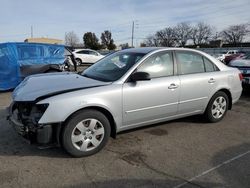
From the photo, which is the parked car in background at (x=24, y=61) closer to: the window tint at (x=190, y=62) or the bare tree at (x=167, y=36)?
the window tint at (x=190, y=62)

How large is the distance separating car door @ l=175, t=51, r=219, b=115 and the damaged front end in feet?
7.53

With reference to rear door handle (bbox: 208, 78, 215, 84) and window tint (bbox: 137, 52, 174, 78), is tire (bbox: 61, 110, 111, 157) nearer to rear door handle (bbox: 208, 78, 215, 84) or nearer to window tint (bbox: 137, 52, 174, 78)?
window tint (bbox: 137, 52, 174, 78)

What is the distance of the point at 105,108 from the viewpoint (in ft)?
12.5

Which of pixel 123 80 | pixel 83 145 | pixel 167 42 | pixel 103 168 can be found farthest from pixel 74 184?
pixel 167 42

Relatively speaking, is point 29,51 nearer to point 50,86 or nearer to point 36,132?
point 50,86

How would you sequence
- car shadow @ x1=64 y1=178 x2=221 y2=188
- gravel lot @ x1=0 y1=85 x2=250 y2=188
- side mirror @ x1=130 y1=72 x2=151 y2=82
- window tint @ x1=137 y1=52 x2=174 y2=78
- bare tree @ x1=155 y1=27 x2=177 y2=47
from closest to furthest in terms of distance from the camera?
car shadow @ x1=64 y1=178 x2=221 y2=188 < gravel lot @ x1=0 y1=85 x2=250 y2=188 < side mirror @ x1=130 y1=72 x2=151 y2=82 < window tint @ x1=137 y1=52 x2=174 y2=78 < bare tree @ x1=155 y1=27 x2=177 y2=47

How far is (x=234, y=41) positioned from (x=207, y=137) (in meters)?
83.1

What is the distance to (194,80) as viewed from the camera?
15.7 ft

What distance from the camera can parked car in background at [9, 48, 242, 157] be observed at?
Result: 11.6ft

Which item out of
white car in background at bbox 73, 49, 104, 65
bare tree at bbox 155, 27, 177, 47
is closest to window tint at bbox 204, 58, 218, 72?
white car in background at bbox 73, 49, 104, 65

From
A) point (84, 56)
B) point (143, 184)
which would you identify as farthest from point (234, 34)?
point (143, 184)

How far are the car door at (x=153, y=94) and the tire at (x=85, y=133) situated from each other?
0.43 meters

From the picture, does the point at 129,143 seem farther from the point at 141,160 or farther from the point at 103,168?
the point at 103,168

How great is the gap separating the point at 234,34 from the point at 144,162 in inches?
3355
